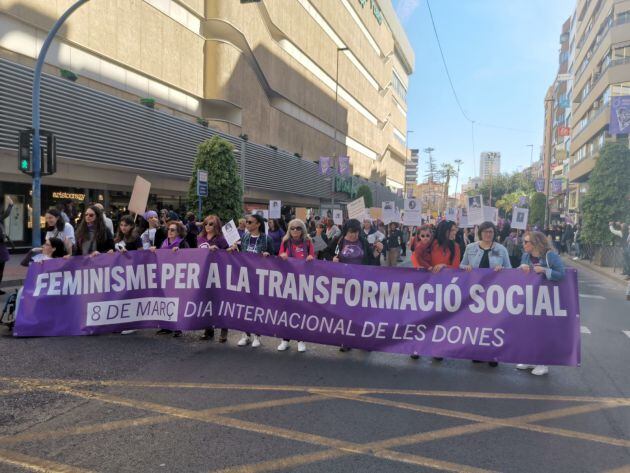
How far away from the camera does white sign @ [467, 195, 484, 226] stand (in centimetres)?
1099

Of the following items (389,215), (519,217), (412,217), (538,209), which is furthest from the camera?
(538,209)

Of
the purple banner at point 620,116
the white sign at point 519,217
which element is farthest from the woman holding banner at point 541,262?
the purple banner at point 620,116

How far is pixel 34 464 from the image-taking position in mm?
3348

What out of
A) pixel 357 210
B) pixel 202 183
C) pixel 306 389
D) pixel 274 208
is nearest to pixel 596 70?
pixel 274 208

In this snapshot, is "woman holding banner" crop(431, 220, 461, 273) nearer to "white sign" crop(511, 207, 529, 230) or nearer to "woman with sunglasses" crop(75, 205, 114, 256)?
"woman with sunglasses" crop(75, 205, 114, 256)

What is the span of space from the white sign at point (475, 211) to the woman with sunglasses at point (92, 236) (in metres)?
7.33

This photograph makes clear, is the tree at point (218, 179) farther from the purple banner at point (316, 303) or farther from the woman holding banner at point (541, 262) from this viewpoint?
the woman holding banner at point (541, 262)

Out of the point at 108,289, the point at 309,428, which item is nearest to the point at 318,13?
the point at 108,289

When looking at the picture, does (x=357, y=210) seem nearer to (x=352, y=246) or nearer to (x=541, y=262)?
(x=352, y=246)

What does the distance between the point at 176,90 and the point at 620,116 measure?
20.3m

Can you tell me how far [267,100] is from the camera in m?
34.8

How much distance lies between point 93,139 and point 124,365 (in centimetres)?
1463

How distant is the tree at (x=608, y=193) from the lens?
2156 centimetres

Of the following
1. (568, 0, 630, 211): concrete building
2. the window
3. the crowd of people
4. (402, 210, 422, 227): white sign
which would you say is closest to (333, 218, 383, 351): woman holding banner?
the crowd of people
